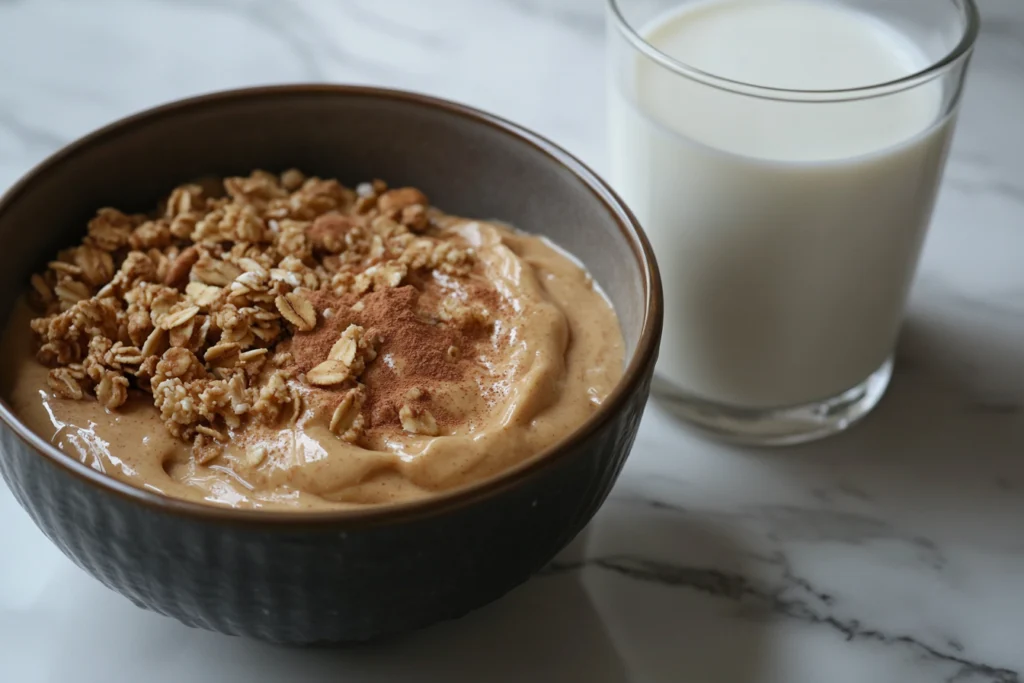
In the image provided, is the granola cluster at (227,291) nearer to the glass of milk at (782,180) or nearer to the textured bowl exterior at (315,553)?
the textured bowl exterior at (315,553)

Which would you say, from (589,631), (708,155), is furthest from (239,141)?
(589,631)

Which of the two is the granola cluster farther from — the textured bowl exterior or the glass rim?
the glass rim

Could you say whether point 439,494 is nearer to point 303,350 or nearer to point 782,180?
point 303,350

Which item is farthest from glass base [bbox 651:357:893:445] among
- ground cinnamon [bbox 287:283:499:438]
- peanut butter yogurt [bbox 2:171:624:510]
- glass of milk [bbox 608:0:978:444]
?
ground cinnamon [bbox 287:283:499:438]

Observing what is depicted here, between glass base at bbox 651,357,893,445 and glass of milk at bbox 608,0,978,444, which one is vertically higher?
glass of milk at bbox 608,0,978,444

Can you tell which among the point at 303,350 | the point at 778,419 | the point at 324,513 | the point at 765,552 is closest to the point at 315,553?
the point at 324,513

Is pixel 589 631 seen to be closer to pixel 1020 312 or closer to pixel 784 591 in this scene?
pixel 784 591

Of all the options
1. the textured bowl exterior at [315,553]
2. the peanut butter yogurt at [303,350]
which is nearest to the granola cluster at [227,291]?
the peanut butter yogurt at [303,350]
